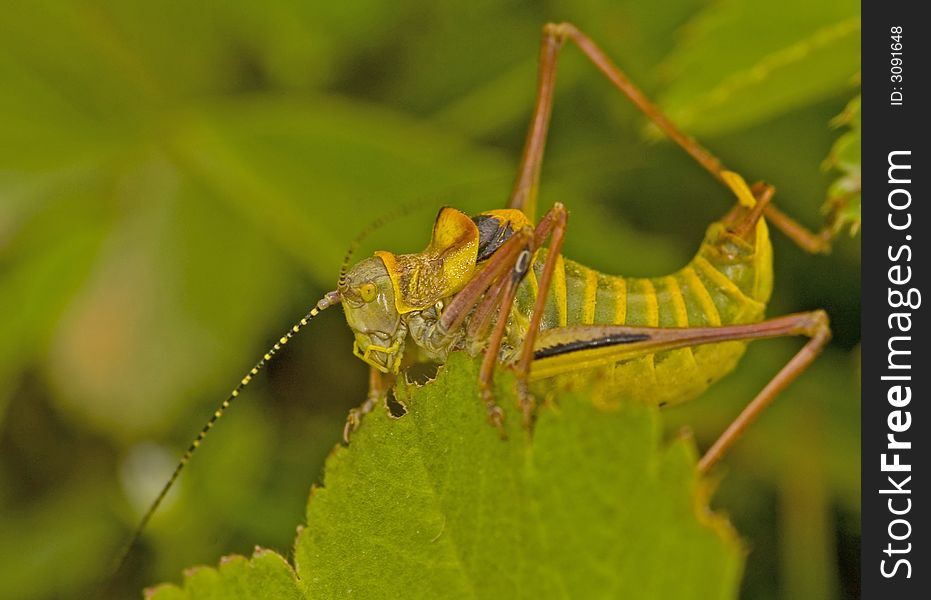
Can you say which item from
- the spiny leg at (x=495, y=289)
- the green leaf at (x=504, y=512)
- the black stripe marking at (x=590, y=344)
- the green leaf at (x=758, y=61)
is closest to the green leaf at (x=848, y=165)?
the green leaf at (x=758, y=61)

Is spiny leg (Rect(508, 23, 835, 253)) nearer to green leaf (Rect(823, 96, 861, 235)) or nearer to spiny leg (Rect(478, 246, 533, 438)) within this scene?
green leaf (Rect(823, 96, 861, 235))

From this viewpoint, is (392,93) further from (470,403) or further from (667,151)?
(470,403)

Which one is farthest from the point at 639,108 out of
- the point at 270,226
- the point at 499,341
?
the point at 270,226

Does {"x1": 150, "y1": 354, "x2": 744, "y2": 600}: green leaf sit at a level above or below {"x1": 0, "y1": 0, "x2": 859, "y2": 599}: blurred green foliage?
below

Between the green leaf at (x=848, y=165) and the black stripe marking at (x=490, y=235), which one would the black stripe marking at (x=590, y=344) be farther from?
the green leaf at (x=848, y=165)

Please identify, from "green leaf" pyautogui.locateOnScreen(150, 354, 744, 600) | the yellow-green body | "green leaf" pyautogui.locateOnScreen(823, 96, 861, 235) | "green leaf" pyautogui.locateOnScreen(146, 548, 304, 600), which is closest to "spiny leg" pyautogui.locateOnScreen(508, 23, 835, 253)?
"green leaf" pyautogui.locateOnScreen(823, 96, 861, 235)

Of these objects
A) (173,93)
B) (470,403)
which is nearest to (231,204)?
(173,93)

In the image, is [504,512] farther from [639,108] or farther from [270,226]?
[270,226]
